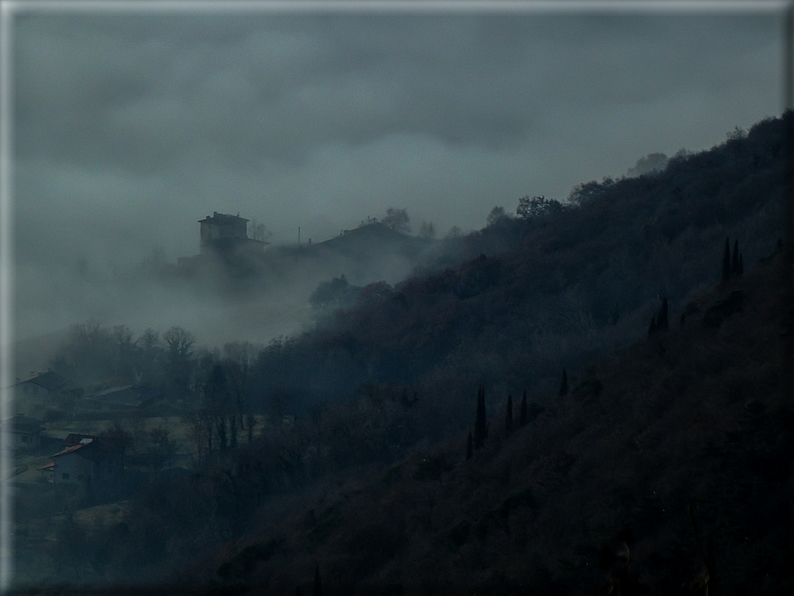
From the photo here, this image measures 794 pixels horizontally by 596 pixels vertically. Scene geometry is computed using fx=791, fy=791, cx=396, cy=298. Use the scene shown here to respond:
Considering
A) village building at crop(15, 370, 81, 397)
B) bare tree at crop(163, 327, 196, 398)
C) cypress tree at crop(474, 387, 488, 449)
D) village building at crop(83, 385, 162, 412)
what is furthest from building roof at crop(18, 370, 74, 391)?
cypress tree at crop(474, 387, 488, 449)

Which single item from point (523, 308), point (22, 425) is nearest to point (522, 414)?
point (523, 308)

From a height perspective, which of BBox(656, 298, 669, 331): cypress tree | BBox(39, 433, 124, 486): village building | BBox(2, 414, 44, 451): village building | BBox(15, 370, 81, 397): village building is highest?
BBox(656, 298, 669, 331): cypress tree

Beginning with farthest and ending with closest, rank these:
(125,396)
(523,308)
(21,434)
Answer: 1. (125,396)
2. (523,308)
3. (21,434)

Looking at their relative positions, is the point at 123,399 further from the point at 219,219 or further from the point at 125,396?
the point at 219,219

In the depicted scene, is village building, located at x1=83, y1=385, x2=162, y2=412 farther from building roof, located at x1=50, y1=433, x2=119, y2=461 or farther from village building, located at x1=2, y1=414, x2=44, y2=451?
building roof, located at x1=50, y1=433, x2=119, y2=461

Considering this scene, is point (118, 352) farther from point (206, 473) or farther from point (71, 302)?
point (206, 473)

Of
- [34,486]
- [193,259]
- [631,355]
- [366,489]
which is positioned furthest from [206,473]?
[193,259]

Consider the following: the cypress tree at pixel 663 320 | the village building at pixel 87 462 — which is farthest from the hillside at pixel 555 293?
the village building at pixel 87 462
